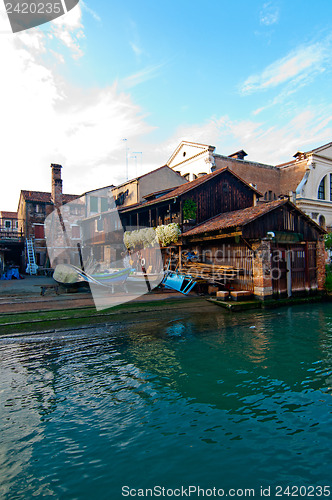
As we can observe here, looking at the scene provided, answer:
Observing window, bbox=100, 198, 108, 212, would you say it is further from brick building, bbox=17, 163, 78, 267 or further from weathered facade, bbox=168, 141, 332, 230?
weathered facade, bbox=168, 141, 332, 230

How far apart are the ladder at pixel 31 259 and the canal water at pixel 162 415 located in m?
23.6

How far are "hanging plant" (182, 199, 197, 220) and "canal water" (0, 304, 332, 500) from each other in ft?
35.2

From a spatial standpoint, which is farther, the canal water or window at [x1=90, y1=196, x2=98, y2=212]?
window at [x1=90, y1=196, x2=98, y2=212]

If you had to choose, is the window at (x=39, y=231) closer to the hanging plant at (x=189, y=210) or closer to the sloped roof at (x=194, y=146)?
the sloped roof at (x=194, y=146)

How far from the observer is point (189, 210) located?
17625 millimetres

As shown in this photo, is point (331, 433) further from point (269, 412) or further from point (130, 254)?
point (130, 254)

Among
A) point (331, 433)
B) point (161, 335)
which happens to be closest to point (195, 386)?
point (331, 433)

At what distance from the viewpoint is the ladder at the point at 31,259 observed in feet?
96.8

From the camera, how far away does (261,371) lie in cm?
573

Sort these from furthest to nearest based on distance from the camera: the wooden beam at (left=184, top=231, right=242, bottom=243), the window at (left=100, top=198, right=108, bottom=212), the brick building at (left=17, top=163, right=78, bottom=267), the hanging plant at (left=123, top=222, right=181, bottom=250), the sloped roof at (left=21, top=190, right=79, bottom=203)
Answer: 1. the sloped roof at (left=21, top=190, right=79, bottom=203)
2. the window at (left=100, top=198, right=108, bottom=212)
3. the brick building at (left=17, top=163, right=78, bottom=267)
4. the hanging plant at (left=123, top=222, right=181, bottom=250)
5. the wooden beam at (left=184, top=231, right=242, bottom=243)

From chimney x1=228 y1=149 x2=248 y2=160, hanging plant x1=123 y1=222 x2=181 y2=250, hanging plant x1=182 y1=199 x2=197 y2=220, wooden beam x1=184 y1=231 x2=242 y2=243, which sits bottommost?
wooden beam x1=184 y1=231 x2=242 y2=243

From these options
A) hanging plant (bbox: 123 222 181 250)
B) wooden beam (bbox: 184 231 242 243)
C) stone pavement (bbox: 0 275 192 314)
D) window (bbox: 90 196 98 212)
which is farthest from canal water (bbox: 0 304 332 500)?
window (bbox: 90 196 98 212)

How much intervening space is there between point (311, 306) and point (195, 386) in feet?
32.4

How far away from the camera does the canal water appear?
3.16m
